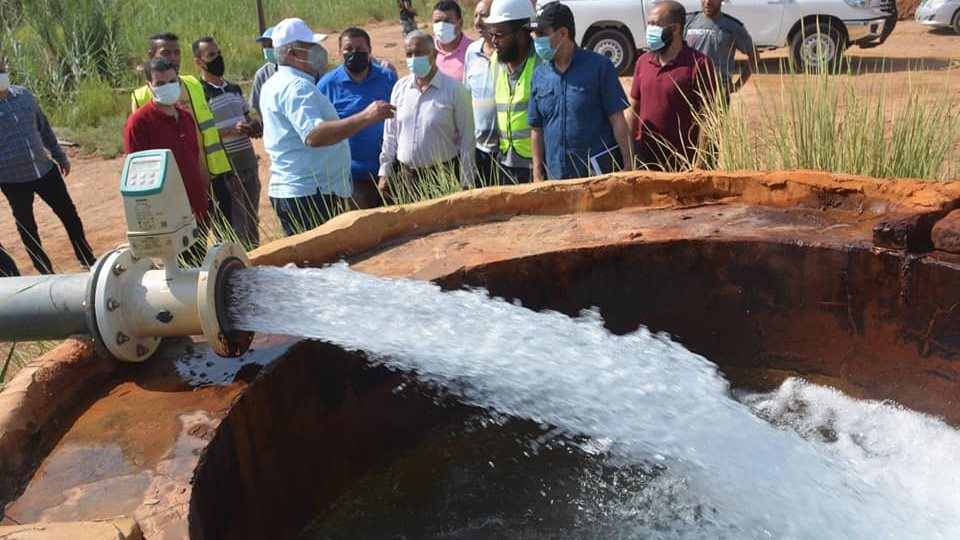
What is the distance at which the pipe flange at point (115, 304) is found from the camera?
2.53 meters

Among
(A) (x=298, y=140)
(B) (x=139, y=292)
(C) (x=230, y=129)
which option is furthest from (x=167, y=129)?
(B) (x=139, y=292)

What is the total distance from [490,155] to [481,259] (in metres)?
2.01

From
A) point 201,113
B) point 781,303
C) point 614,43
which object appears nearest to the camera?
point 781,303

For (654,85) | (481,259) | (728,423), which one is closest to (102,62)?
(654,85)

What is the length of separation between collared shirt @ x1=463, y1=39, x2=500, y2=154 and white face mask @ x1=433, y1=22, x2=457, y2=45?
571 mm

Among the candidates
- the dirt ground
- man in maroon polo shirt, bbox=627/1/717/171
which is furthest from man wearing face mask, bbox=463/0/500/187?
the dirt ground

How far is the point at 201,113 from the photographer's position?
5547 millimetres

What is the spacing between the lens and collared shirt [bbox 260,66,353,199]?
14.4ft

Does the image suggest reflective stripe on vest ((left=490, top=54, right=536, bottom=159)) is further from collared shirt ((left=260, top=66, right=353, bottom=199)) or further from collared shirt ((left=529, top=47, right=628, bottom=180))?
collared shirt ((left=260, top=66, right=353, bottom=199))

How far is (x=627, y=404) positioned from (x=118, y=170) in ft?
28.1

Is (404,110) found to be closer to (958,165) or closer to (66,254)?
(958,165)

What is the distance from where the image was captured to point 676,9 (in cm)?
496

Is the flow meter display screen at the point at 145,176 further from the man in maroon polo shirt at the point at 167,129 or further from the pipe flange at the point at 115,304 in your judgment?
the man in maroon polo shirt at the point at 167,129

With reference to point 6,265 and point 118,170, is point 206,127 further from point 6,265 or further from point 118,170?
point 118,170
